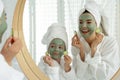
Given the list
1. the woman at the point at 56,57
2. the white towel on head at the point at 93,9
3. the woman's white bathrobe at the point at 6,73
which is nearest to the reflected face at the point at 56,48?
the woman at the point at 56,57

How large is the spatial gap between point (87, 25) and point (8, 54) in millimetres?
293

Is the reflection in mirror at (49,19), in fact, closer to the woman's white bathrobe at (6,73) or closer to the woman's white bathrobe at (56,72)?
the woman's white bathrobe at (56,72)

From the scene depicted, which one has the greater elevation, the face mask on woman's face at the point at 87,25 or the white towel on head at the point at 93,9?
the white towel on head at the point at 93,9

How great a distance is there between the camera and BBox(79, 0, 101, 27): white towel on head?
3.48 ft

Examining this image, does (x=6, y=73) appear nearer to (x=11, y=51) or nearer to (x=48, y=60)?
(x=11, y=51)

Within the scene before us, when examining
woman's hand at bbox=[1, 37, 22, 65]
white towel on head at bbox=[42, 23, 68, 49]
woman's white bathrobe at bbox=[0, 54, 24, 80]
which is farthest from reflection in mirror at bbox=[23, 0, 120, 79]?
woman's white bathrobe at bbox=[0, 54, 24, 80]

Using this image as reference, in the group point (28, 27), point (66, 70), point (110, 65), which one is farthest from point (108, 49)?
point (28, 27)

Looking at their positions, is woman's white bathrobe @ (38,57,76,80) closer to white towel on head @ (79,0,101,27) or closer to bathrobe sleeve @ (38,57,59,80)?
bathrobe sleeve @ (38,57,59,80)

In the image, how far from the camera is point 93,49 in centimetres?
108

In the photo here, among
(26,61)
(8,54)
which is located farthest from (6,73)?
(26,61)

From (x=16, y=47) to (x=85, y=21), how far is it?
10.5 inches

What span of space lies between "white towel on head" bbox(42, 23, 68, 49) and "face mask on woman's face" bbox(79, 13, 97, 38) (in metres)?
0.06

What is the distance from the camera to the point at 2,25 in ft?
3.28

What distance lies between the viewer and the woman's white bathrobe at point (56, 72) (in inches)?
42.9
